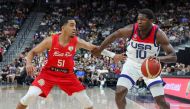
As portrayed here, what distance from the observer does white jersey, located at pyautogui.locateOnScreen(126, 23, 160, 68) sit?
705 centimetres

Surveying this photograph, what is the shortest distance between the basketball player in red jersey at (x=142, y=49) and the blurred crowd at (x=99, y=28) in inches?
330

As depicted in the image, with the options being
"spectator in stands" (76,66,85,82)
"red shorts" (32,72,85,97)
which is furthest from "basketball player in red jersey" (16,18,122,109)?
"spectator in stands" (76,66,85,82)

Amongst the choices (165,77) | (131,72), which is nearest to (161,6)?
(165,77)

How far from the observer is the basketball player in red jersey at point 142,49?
6973mm

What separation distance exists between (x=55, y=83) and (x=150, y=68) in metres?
1.42

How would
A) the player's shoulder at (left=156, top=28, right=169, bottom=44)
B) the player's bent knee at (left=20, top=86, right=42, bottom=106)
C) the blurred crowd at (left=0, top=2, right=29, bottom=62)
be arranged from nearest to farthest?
the player's bent knee at (left=20, top=86, right=42, bottom=106), the player's shoulder at (left=156, top=28, right=169, bottom=44), the blurred crowd at (left=0, top=2, right=29, bottom=62)

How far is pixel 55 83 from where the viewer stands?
6.83 metres

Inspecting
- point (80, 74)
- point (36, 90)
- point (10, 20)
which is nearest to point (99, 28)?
point (10, 20)

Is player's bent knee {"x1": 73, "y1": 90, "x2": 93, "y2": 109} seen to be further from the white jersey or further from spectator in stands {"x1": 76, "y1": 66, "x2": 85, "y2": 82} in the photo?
spectator in stands {"x1": 76, "y1": 66, "x2": 85, "y2": 82}

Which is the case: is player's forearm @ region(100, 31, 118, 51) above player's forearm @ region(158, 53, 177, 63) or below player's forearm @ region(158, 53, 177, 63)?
above

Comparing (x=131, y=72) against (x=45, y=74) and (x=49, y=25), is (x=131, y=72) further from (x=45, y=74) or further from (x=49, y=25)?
(x=49, y=25)

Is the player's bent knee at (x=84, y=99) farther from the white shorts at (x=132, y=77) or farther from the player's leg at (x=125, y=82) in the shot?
the white shorts at (x=132, y=77)

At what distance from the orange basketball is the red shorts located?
98 cm

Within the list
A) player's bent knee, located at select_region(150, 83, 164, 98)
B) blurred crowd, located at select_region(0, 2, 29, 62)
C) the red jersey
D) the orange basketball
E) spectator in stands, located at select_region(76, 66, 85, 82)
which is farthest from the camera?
blurred crowd, located at select_region(0, 2, 29, 62)
